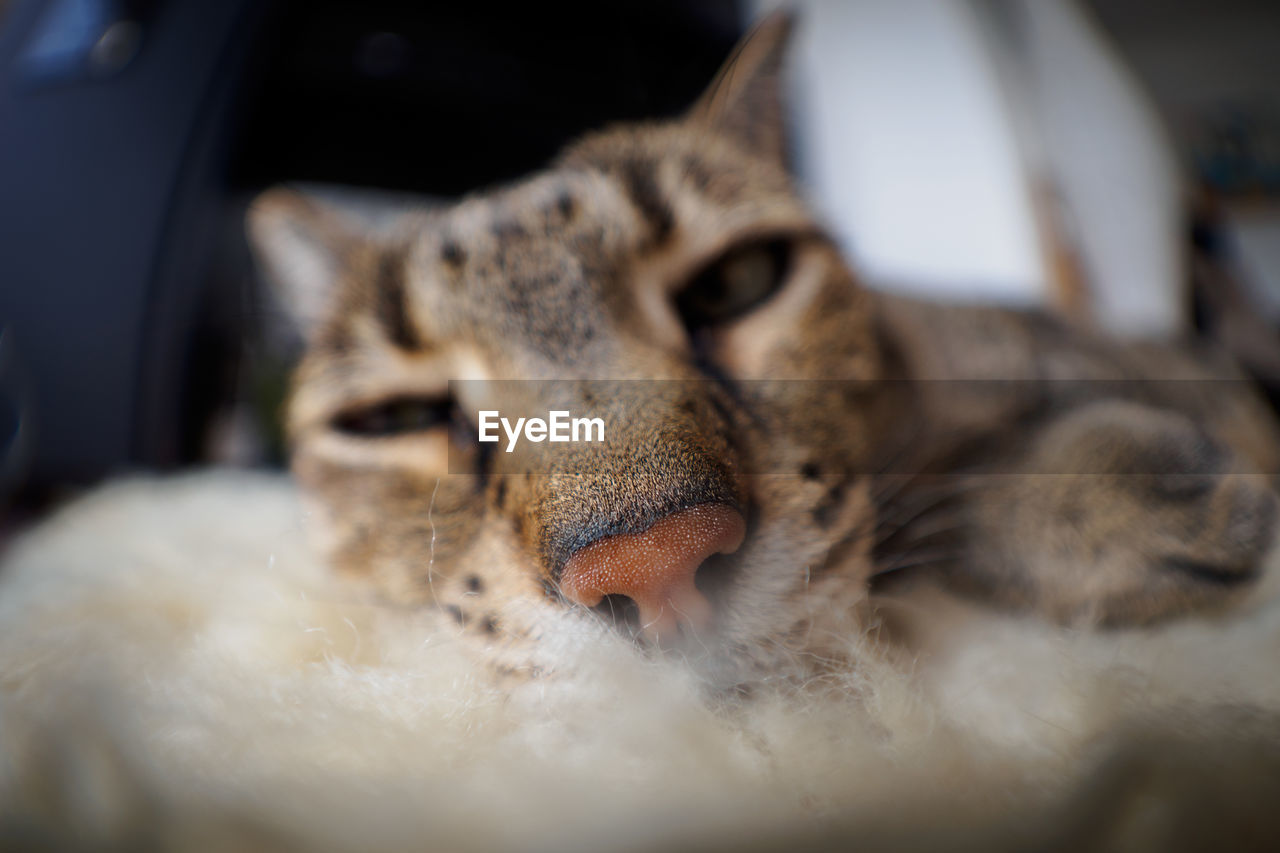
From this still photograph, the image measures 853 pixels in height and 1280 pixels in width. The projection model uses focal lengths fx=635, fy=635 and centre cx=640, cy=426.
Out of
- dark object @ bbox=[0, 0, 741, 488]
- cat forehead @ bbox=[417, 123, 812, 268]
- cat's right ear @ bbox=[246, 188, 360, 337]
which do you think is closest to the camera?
cat forehead @ bbox=[417, 123, 812, 268]

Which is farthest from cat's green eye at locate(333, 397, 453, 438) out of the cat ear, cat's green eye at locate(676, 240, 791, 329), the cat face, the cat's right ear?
the cat ear

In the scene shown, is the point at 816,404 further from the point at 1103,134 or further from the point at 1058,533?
the point at 1103,134

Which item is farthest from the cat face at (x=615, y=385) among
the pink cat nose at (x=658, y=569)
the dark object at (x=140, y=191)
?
the dark object at (x=140, y=191)

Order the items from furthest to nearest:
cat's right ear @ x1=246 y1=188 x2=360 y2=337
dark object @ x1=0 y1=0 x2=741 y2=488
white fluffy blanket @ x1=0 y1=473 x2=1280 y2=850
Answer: dark object @ x1=0 y1=0 x2=741 y2=488 → cat's right ear @ x1=246 y1=188 x2=360 y2=337 → white fluffy blanket @ x1=0 y1=473 x2=1280 y2=850

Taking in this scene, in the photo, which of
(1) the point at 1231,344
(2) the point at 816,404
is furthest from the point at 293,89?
(1) the point at 1231,344

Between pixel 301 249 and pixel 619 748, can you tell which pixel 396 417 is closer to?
pixel 301 249

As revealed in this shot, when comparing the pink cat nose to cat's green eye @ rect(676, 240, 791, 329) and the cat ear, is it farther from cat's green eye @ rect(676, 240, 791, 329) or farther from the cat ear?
the cat ear
